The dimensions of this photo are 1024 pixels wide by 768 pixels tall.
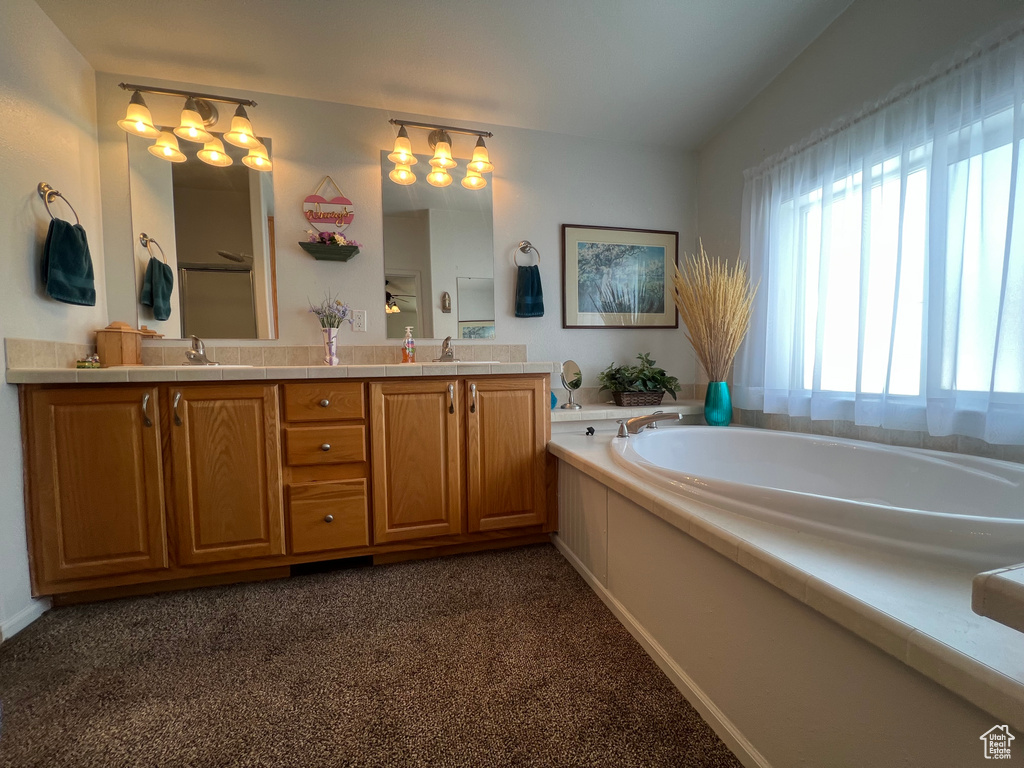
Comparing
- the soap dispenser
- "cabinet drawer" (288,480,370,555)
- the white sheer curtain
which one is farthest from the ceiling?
"cabinet drawer" (288,480,370,555)

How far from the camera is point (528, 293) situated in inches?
95.3

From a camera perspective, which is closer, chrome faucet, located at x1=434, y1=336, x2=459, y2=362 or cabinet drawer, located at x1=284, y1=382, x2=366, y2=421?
cabinet drawer, located at x1=284, y1=382, x2=366, y2=421

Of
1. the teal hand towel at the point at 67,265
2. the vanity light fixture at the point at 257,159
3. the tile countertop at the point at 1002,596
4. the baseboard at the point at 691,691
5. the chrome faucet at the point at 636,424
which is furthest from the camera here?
the vanity light fixture at the point at 257,159

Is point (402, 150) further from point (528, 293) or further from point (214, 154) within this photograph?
point (528, 293)

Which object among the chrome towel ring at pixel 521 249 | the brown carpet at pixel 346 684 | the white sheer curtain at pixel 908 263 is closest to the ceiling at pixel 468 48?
the white sheer curtain at pixel 908 263

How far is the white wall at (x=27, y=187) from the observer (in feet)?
4.46

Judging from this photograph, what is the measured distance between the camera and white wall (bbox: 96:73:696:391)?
210 cm

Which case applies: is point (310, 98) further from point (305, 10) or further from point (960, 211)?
point (960, 211)

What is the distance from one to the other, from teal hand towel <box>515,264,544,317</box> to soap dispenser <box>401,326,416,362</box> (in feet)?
2.07

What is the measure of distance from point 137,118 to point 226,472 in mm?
1648

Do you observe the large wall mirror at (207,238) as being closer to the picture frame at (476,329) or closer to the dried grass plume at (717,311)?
the picture frame at (476,329)

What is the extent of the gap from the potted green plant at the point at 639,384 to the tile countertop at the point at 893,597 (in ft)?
4.72

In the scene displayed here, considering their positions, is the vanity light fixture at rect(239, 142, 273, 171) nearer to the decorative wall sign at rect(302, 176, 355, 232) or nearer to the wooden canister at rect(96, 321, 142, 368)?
the decorative wall sign at rect(302, 176, 355, 232)

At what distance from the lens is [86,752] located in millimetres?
926
